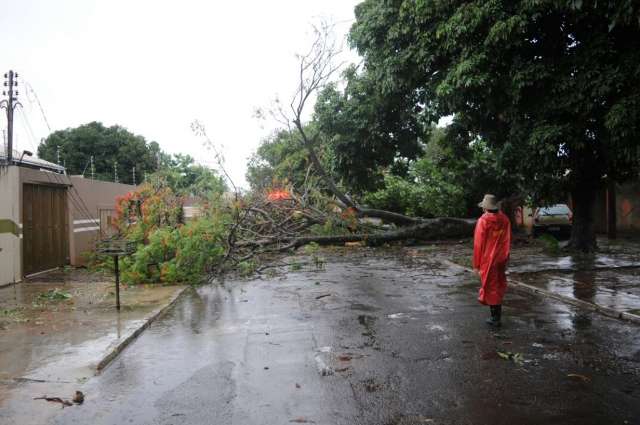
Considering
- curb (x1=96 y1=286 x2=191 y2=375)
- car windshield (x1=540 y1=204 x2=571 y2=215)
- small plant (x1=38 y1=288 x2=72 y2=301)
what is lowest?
curb (x1=96 y1=286 x2=191 y2=375)

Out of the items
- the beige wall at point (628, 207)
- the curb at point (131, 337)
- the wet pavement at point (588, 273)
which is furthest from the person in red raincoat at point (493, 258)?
the beige wall at point (628, 207)

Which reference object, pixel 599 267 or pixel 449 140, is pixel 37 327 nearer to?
pixel 599 267

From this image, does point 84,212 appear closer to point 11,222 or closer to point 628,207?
point 11,222

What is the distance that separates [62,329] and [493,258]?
5.88 m

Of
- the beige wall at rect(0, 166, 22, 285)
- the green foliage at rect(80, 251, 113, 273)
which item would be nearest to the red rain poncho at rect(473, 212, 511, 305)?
the green foliage at rect(80, 251, 113, 273)

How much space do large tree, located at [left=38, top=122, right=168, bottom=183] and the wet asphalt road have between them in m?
41.3

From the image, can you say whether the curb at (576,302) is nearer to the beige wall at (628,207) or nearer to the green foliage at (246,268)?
the green foliage at (246,268)

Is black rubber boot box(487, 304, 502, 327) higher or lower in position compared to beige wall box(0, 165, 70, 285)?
lower

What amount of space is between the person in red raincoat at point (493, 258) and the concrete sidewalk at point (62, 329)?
471 cm

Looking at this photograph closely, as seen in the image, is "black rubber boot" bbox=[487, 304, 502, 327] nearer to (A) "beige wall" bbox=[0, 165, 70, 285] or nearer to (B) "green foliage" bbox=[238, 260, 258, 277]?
(B) "green foliage" bbox=[238, 260, 258, 277]

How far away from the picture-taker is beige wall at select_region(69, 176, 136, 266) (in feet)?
49.4

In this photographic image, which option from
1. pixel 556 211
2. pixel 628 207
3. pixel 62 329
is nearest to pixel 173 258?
pixel 62 329

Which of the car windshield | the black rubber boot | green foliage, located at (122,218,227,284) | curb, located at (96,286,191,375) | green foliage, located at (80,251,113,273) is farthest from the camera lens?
the car windshield

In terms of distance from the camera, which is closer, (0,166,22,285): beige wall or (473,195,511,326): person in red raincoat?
(473,195,511,326): person in red raincoat
